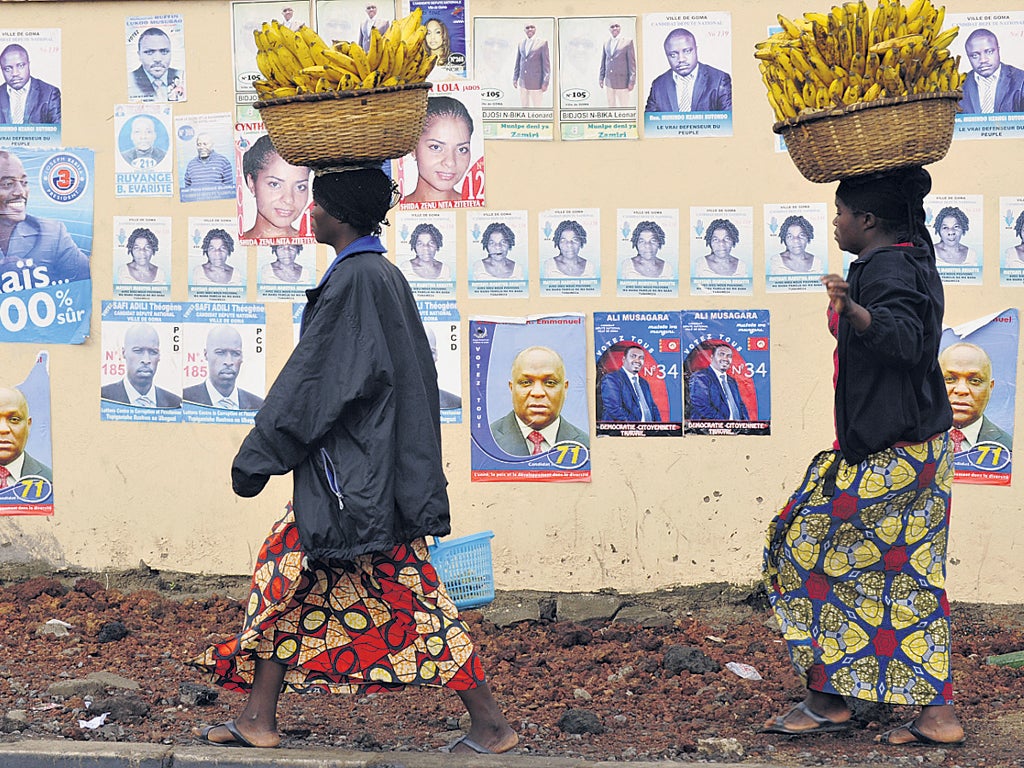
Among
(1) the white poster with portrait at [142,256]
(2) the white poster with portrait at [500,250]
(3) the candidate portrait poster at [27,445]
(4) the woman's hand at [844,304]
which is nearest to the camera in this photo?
(4) the woman's hand at [844,304]

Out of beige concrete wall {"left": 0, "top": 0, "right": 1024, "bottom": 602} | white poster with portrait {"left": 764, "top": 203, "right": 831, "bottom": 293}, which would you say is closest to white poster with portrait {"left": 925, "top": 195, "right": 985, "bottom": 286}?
beige concrete wall {"left": 0, "top": 0, "right": 1024, "bottom": 602}

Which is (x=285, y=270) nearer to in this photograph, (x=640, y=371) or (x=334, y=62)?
(x=640, y=371)

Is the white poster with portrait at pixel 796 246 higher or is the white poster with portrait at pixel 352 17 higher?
the white poster with portrait at pixel 352 17

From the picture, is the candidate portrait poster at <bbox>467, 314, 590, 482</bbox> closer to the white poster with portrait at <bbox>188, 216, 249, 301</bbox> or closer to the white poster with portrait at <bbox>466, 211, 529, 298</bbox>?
the white poster with portrait at <bbox>466, 211, 529, 298</bbox>

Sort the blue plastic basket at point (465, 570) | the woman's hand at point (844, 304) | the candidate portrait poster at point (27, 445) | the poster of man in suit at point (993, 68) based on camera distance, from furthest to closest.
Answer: the candidate portrait poster at point (27, 445)
the poster of man in suit at point (993, 68)
the blue plastic basket at point (465, 570)
the woman's hand at point (844, 304)

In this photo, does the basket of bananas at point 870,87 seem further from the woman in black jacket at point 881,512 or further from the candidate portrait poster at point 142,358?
the candidate portrait poster at point 142,358

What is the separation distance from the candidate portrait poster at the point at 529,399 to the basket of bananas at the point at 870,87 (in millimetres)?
1999

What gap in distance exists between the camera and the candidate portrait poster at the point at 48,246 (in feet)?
21.0

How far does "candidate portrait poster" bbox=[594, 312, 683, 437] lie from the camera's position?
20.0 ft

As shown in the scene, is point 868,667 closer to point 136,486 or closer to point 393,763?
point 393,763

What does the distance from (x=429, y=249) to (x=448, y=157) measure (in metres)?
0.40

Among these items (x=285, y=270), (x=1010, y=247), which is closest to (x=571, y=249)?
(x=285, y=270)

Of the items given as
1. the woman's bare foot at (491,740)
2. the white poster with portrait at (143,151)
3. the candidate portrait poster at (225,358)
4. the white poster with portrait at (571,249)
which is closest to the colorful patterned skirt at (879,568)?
the woman's bare foot at (491,740)

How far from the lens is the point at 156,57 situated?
629 cm
